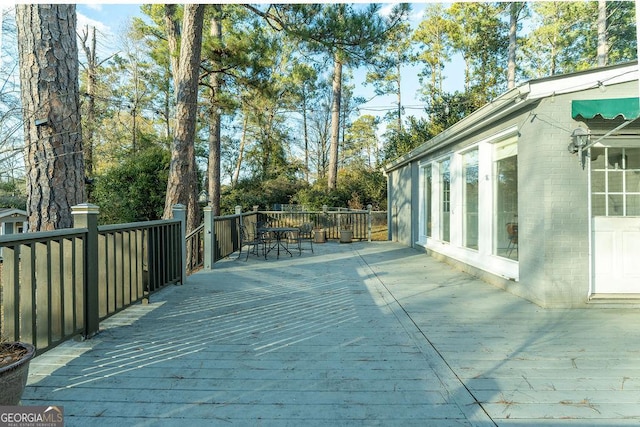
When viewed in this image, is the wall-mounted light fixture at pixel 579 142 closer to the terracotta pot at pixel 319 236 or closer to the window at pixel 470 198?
the window at pixel 470 198

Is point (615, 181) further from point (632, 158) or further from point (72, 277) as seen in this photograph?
point (72, 277)

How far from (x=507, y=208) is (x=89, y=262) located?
495 cm

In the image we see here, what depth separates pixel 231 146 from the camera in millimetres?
28875

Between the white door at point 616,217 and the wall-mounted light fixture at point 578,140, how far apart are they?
1.08 ft

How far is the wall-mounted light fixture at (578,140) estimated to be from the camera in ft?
13.3

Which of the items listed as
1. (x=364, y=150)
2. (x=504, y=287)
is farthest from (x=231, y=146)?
(x=504, y=287)

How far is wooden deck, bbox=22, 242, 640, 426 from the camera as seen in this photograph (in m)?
2.02

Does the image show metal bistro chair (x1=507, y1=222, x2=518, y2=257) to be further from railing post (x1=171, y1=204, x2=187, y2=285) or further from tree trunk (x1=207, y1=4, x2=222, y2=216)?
tree trunk (x1=207, y1=4, x2=222, y2=216)

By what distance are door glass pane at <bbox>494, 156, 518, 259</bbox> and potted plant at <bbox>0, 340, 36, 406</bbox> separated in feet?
16.5

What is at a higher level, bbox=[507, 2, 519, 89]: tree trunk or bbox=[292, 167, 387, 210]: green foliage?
bbox=[507, 2, 519, 89]: tree trunk

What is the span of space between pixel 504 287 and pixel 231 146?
86.4 feet

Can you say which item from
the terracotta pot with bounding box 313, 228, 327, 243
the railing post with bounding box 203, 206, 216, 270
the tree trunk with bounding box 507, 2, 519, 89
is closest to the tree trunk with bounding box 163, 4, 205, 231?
the railing post with bounding box 203, 206, 216, 270

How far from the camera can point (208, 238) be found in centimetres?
679

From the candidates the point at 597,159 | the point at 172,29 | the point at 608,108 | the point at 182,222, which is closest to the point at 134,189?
the point at 172,29
